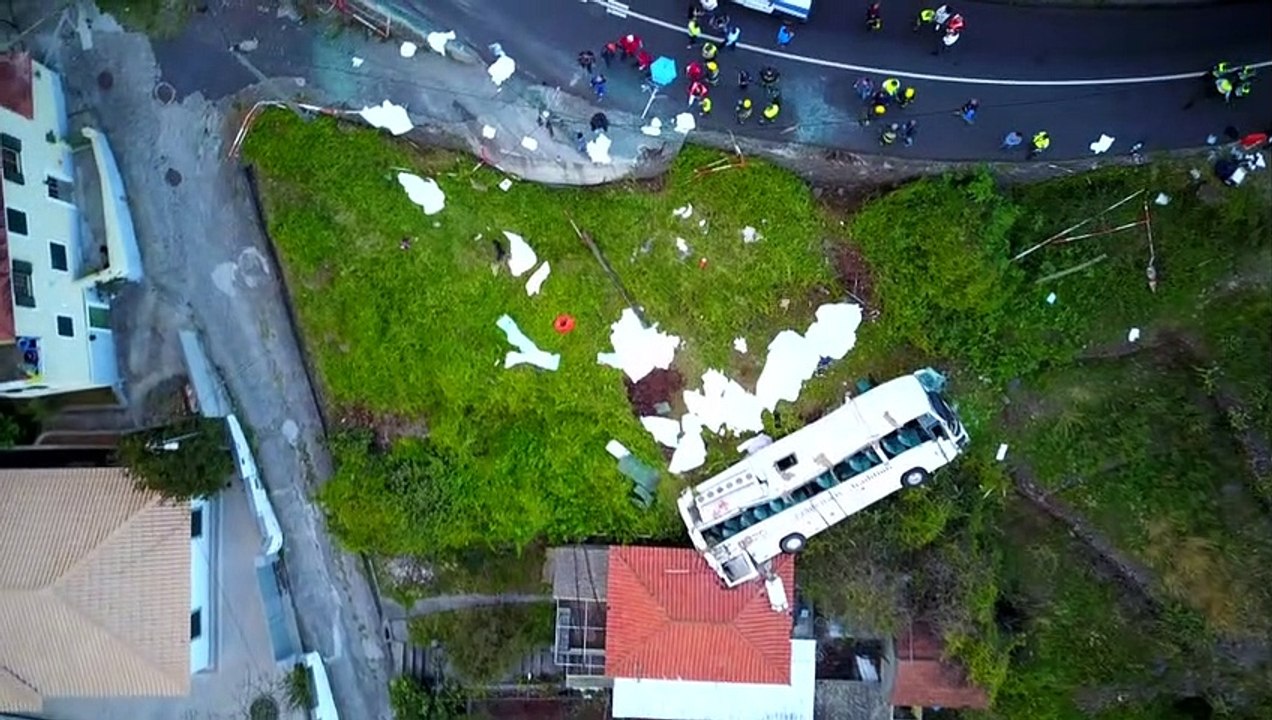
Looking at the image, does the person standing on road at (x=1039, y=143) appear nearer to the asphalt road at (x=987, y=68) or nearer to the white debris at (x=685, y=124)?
the asphalt road at (x=987, y=68)

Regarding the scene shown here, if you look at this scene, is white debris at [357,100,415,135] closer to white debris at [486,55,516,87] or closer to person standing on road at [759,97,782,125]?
white debris at [486,55,516,87]

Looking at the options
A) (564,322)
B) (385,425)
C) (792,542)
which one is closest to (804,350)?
(792,542)

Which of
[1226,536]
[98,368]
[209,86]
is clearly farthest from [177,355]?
[1226,536]

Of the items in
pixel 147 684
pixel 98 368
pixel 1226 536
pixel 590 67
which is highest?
pixel 590 67

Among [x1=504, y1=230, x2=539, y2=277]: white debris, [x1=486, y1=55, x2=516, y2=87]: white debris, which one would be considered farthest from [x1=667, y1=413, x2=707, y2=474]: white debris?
[x1=486, y1=55, x2=516, y2=87]: white debris

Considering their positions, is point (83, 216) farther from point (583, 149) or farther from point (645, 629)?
point (645, 629)

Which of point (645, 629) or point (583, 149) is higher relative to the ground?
point (583, 149)

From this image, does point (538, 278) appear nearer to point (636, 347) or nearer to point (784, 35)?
point (636, 347)
